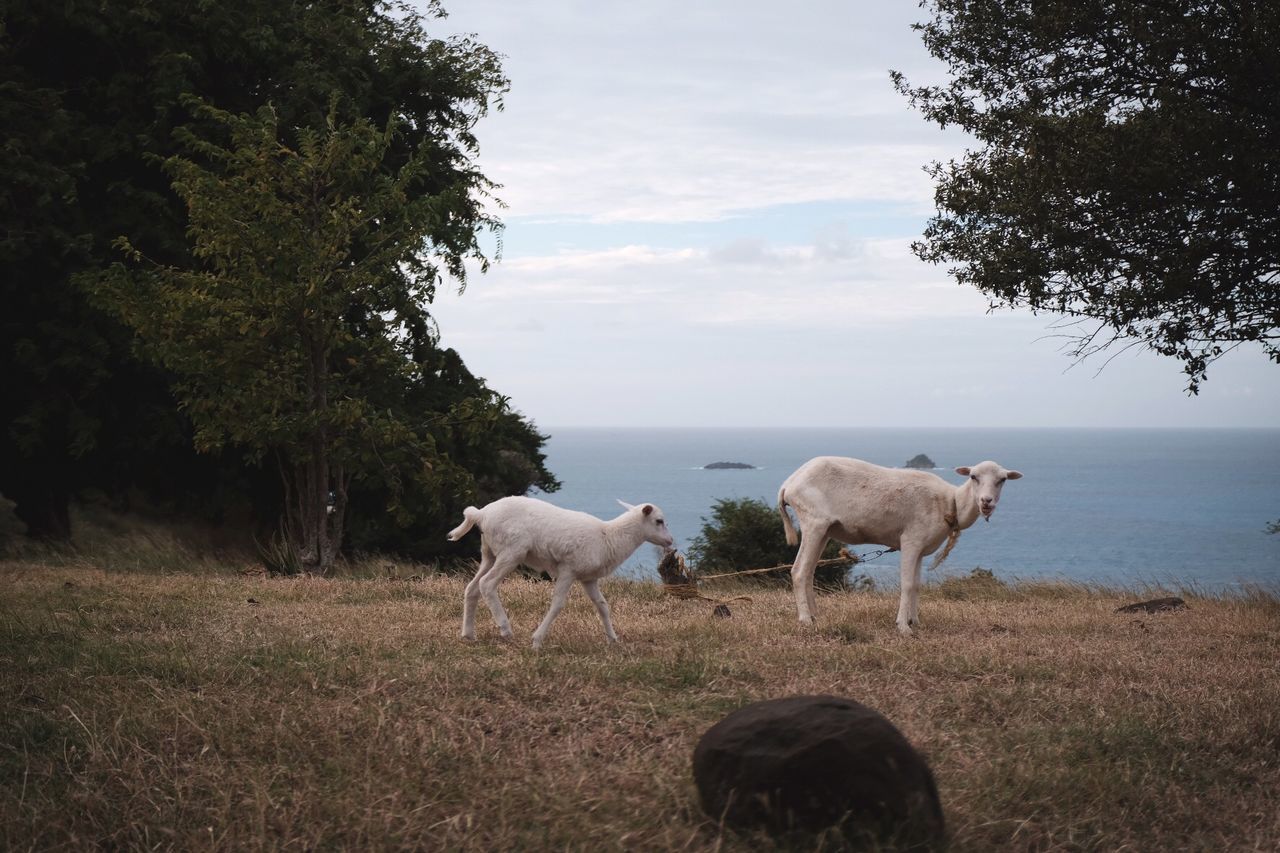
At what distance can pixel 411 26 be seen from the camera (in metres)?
22.8

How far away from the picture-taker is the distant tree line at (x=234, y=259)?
1516 cm

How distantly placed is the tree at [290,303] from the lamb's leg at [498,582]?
6736mm

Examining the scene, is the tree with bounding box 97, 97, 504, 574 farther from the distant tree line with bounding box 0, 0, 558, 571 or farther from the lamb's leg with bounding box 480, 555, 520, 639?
the lamb's leg with bounding box 480, 555, 520, 639

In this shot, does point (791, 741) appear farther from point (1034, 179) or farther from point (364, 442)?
point (364, 442)

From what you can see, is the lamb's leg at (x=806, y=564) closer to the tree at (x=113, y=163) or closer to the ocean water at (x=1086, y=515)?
the ocean water at (x=1086, y=515)

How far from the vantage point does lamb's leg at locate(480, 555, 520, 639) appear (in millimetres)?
8570

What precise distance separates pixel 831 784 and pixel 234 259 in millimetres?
12662

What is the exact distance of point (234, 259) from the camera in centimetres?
1548

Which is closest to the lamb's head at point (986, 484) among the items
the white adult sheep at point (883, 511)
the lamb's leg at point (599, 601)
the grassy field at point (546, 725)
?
the white adult sheep at point (883, 511)

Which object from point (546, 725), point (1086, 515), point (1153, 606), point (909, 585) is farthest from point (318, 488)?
point (1086, 515)

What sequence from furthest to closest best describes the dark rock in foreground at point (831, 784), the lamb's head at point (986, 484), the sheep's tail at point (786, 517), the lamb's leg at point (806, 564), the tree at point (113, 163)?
the tree at point (113, 163) → the sheep's tail at point (786, 517) → the lamb's leg at point (806, 564) → the lamb's head at point (986, 484) → the dark rock in foreground at point (831, 784)

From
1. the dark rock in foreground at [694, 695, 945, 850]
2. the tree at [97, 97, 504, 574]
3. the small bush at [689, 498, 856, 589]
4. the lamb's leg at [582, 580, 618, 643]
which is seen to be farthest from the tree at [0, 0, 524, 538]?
the dark rock in foreground at [694, 695, 945, 850]

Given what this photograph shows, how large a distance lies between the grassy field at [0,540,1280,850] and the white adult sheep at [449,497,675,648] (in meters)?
0.51

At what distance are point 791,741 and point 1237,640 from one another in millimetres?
7005
